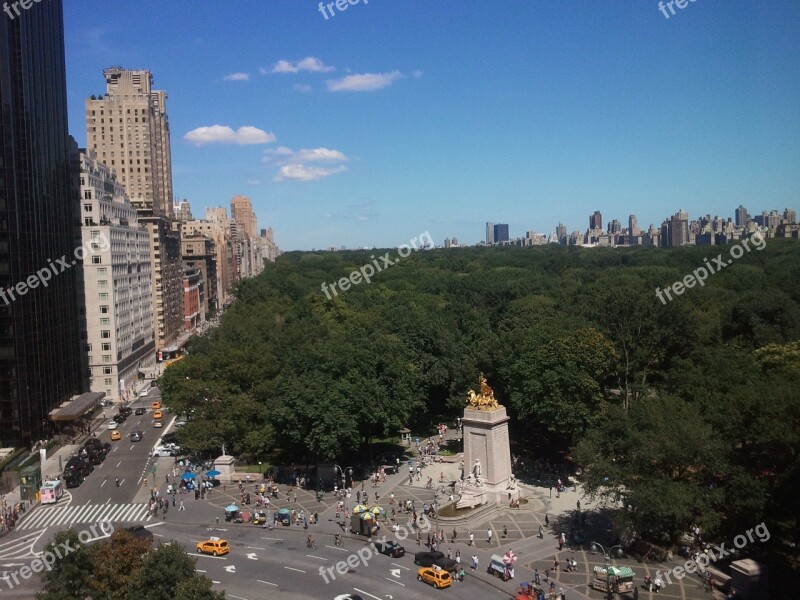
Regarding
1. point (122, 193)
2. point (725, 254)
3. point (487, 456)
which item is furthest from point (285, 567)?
point (725, 254)

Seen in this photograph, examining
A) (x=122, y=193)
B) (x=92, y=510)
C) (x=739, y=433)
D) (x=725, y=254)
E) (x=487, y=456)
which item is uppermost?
(x=122, y=193)

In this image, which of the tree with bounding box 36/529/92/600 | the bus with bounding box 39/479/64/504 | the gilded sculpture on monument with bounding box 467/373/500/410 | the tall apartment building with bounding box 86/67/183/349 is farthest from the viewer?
the tall apartment building with bounding box 86/67/183/349

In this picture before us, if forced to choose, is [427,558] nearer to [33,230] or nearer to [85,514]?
[85,514]

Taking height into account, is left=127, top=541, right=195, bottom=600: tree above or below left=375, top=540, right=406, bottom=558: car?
above

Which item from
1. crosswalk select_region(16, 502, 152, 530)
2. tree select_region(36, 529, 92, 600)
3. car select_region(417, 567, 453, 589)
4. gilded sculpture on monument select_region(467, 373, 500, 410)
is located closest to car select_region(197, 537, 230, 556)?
crosswalk select_region(16, 502, 152, 530)

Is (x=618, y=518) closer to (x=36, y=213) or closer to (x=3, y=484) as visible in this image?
(x=3, y=484)

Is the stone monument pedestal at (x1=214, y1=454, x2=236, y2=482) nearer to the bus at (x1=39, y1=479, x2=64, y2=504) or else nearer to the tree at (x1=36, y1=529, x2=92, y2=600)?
the bus at (x1=39, y1=479, x2=64, y2=504)
